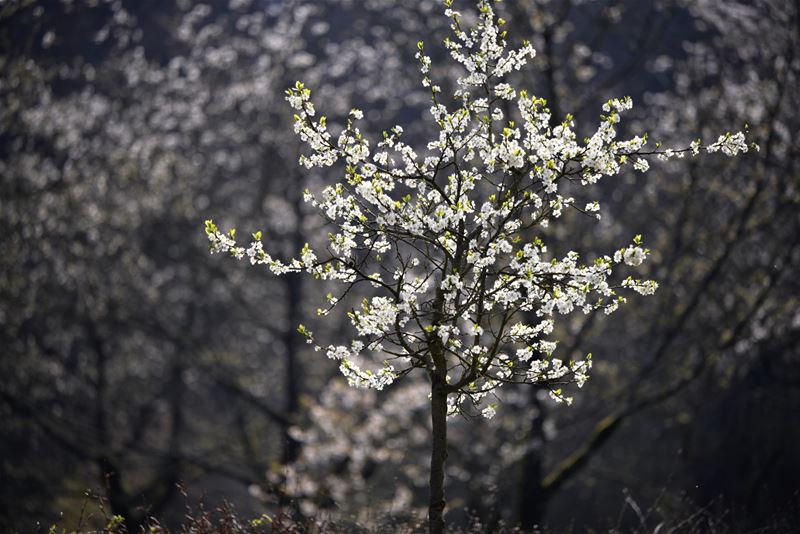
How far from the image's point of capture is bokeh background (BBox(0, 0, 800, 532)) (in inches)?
452

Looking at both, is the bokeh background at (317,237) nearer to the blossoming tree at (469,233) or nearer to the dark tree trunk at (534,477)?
the dark tree trunk at (534,477)

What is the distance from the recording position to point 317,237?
17.3m

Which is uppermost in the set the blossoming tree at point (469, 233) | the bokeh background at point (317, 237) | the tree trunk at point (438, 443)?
the bokeh background at point (317, 237)

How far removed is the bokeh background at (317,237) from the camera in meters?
11.5

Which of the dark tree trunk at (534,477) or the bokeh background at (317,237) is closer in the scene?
the dark tree trunk at (534,477)

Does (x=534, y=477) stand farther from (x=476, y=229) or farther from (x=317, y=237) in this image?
(x=317, y=237)

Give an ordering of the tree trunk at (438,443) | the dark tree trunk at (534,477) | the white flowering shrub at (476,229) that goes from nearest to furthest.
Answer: the white flowering shrub at (476,229), the tree trunk at (438,443), the dark tree trunk at (534,477)

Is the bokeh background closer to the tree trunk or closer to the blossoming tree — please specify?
the tree trunk

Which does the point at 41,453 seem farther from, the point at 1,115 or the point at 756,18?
the point at 756,18

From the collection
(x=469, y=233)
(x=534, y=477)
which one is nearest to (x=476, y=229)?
(x=469, y=233)

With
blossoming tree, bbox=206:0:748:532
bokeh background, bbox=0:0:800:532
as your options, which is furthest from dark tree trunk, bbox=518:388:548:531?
blossoming tree, bbox=206:0:748:532

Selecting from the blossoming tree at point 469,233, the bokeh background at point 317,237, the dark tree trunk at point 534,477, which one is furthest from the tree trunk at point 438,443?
the dark tree trunk at point 534,477

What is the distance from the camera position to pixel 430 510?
486cm

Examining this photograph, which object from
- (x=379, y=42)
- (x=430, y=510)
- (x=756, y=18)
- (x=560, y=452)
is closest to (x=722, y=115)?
(x=756, y=18)
